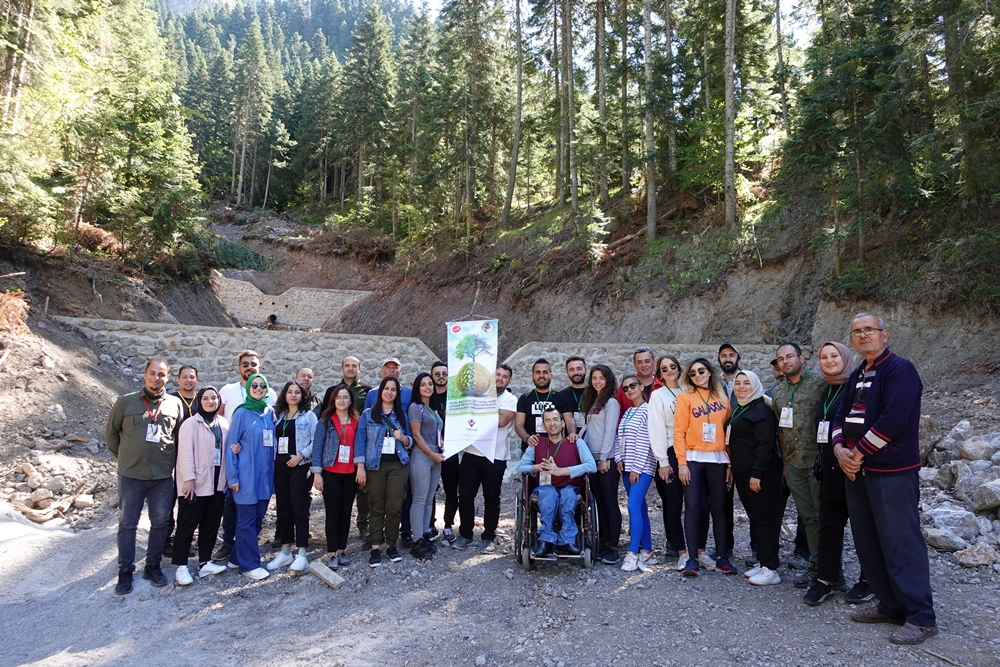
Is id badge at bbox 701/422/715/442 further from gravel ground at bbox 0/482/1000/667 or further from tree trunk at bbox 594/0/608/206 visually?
tree trunk at bbox 594/0/608/206

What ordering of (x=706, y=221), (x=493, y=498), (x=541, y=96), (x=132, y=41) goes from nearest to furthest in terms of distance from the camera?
(x=493, y=498) → (x=706, y=221) → (x=132, y=41) → (x=541, y=96)

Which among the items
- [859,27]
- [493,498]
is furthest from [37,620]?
[859,27]

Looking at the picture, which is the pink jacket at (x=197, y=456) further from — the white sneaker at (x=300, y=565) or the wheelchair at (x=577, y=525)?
the wheelchair at (x=577, y=525)

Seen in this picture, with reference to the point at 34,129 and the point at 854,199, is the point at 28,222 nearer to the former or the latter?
the point at 34,129

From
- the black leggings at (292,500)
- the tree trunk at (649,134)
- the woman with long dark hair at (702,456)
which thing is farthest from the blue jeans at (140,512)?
the tree trunk at (649,134)

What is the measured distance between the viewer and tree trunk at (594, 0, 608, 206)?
17625 mm

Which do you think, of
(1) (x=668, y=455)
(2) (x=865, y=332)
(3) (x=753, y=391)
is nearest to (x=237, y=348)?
(1) (x=668, y=455)

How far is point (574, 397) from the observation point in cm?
513

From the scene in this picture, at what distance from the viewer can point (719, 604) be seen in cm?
387

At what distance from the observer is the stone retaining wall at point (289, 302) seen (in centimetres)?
2578

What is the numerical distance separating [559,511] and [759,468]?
1.59m

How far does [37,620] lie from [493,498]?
11.7ft

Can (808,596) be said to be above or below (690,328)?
below

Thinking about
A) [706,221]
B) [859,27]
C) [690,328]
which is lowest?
[690,328]
